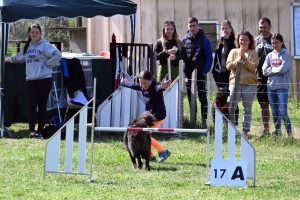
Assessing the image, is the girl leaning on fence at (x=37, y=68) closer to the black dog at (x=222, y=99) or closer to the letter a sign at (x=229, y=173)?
the black dog at (x=222, y=99)

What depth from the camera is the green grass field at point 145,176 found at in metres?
7.45

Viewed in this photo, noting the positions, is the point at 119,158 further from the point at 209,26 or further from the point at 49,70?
the point at 209,26

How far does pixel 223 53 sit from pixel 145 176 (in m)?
4.21

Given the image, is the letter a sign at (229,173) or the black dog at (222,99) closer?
the letter a sign at (229,173)

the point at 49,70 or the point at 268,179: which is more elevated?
the point at 49,70

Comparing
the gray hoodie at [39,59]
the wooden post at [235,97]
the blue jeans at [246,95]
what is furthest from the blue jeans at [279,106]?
the gray hoodie at [39,59]

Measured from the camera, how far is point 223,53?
1220 cm

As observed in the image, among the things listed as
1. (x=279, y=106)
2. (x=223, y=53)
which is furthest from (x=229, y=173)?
(x=223, y=53)

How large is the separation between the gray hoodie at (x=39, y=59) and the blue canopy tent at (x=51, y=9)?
42 cm

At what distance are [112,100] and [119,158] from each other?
270 cm

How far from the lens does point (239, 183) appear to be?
7.80 m

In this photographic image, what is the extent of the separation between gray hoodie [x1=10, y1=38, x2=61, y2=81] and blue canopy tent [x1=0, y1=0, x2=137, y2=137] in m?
0.42

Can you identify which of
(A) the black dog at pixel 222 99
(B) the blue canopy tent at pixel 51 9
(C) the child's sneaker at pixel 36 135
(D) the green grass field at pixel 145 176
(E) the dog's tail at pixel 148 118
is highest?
(B) the blue canopy tent at pixel 51 9

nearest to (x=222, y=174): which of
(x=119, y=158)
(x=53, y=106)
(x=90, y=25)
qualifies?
(x=119, y=158)
